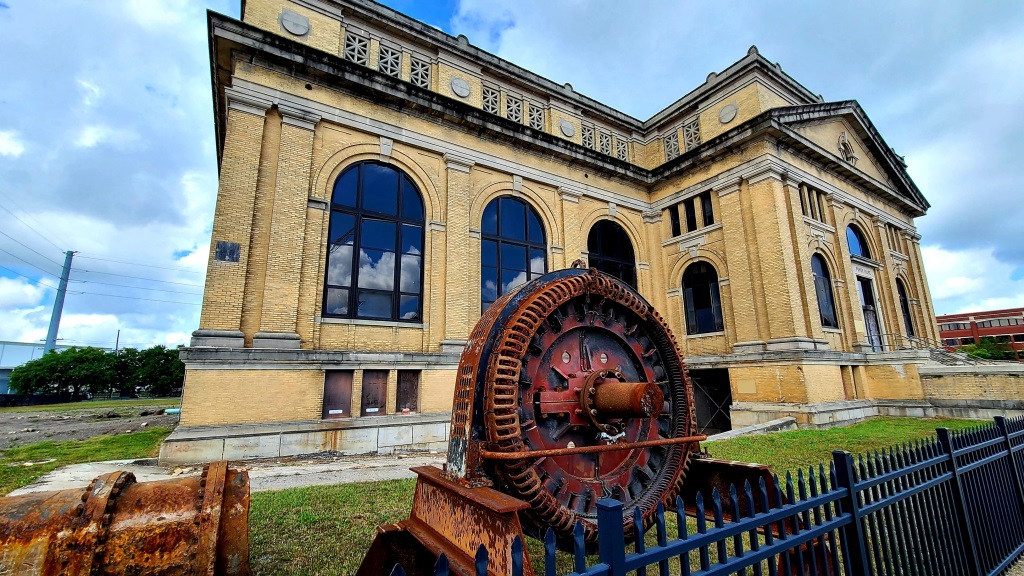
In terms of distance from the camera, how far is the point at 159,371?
4403 cm

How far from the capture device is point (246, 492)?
2387 millimetres

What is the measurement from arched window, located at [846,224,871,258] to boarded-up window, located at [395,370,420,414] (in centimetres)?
1985

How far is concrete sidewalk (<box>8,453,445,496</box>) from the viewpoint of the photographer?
710 cm

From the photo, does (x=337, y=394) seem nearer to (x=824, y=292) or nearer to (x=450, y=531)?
(x=450, y=531)

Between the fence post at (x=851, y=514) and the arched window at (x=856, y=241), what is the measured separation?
21.6 meters

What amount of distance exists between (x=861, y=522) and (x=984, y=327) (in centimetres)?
8947

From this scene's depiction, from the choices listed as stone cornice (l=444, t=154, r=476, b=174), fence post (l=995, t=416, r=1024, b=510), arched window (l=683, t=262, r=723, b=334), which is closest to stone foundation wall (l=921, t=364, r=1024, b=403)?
arched window (l=683, t=262, r=723, b=334)

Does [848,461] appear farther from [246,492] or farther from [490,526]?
[246,492]

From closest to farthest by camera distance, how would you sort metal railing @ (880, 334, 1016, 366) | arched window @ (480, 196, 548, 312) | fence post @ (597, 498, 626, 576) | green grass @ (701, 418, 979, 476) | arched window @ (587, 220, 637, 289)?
1. fence post @ (597, 498, 626, 576)
2. green grass @ (701, 418, 979, 476)
3. arched window @ (480, 196, 548, 312)
4. metal railing @ (880, 334, 1016, 366)
5. arched window @ (587, 220, 637, 289)

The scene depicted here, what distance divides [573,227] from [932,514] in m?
15.3

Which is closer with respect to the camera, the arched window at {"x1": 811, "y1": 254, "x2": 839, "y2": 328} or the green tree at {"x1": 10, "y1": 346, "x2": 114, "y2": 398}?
the arched window at {"x1": 811, "y1": 254, "x2": 839, "y2": 328}

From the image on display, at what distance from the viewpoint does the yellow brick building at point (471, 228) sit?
443 inches

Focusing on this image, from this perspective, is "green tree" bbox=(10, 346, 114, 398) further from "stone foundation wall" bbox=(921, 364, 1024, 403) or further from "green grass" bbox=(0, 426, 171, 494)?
"stone foundation wall" bbox=(921, 364, 1024, 403)

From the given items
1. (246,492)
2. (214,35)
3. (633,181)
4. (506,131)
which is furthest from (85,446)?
(633,181)
